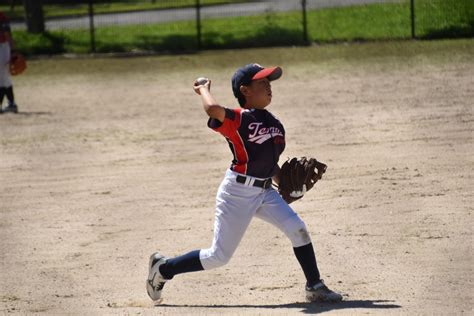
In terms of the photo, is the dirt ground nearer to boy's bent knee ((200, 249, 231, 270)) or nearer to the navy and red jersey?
boy's bent knee ((200, 249, 231, 270))

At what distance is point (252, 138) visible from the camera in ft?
26.2

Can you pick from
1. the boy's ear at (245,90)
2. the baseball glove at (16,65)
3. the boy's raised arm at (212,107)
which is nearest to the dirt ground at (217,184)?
the baseball glove at (16,65)

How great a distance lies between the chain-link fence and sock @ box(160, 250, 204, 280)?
15529 mm

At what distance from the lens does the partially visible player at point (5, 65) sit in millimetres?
18797

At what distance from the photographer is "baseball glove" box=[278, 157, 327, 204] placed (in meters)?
8.38

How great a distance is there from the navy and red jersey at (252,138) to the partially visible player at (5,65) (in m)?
11.3

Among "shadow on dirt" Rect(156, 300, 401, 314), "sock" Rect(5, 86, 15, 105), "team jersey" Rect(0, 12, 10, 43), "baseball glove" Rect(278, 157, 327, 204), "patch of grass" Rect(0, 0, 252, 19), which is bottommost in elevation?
"patch of grass" Rect(0, 0, 252, 19)

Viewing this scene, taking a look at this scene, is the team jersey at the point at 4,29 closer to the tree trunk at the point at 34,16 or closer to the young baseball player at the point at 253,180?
the tree trunk at the point at 34,16

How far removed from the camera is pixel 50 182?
1362 centimetres

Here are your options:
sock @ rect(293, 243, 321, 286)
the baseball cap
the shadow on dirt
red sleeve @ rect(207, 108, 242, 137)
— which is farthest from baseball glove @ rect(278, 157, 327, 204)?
the shadow on dirt

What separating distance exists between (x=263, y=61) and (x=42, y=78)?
4.40 m

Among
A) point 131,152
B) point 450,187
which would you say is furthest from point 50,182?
point 450,187

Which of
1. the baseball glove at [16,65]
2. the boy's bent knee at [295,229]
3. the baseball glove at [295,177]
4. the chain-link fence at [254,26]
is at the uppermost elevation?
the baseball glove at [295,177]

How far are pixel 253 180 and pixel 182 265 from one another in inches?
34.7
